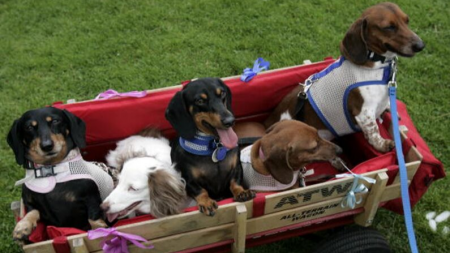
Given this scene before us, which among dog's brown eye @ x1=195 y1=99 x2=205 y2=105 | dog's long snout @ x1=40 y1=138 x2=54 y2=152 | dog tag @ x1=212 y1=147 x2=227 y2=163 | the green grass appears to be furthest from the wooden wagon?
the green grass

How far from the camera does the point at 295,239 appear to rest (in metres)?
3.63

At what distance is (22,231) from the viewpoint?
261cm

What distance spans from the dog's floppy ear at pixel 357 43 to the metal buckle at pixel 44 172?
236cm

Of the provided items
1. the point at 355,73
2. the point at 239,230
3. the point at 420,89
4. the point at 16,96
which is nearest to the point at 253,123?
the point at 355,73

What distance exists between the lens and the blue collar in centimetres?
295

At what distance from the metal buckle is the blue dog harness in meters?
2.10

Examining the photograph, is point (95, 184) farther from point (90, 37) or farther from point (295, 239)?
point (90, 37)

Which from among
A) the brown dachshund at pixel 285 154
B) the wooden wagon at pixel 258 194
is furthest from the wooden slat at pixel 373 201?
the brown dachshund at pixel 285 154

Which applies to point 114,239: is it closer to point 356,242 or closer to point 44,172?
point 44,172

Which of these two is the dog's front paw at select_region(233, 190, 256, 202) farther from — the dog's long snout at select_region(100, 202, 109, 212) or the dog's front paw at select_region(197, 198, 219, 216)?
the dog's long snout at select_region(100, 202, 109, 212)

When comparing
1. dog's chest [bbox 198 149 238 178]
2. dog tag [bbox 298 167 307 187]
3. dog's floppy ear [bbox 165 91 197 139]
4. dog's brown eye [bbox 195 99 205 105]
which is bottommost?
dog tag [bbox 298 167 307 187]

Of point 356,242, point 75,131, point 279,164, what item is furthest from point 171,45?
point 356,242

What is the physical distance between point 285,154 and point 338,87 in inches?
35.1

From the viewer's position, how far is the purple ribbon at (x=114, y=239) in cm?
245
